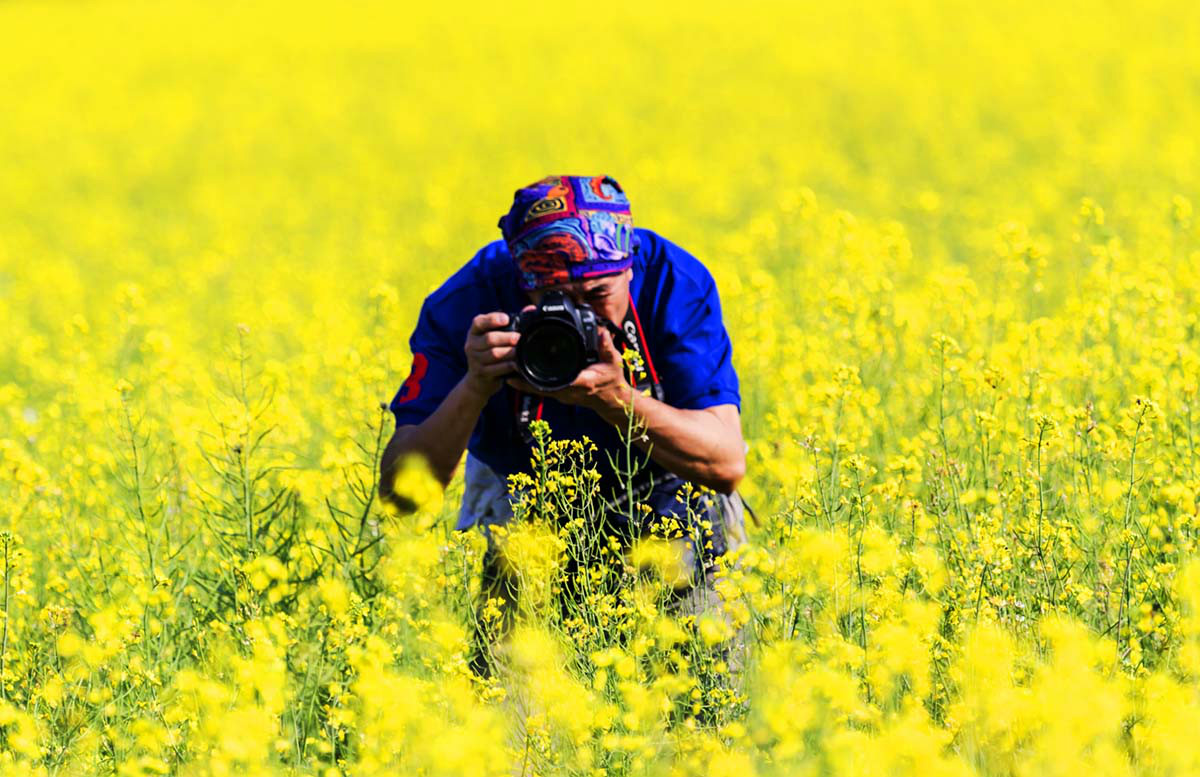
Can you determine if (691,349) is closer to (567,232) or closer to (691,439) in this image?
(691,439)

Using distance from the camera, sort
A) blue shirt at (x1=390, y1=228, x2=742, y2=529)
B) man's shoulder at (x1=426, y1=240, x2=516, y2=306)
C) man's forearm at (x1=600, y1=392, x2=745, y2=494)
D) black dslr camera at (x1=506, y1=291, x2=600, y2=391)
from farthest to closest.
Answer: man's shoulder at (x1=426, y1=240, x2=516, y2=306) < blue shirt at (x1=390, y1=228, x2=742, y2=529) < man's forearm at (x1=600, y1=392, x2=745, y2=494) < black dslr camera at (x1=506, y1=291, x2=600, y2=391)

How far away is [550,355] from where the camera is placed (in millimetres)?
2719

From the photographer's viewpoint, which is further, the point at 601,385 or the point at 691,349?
the point at 691,349

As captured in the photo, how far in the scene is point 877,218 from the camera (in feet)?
33.2

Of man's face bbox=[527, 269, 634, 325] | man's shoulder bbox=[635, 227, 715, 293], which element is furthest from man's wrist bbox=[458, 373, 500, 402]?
→ man's shoulder bbox=[635, 227, 715, 293]

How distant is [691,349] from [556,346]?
44 cm

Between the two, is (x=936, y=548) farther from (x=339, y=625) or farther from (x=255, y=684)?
(x=255, y=684)

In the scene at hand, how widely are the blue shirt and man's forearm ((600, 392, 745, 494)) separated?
0.28ft

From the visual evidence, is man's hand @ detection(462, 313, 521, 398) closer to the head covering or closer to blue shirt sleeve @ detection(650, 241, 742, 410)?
the head covering

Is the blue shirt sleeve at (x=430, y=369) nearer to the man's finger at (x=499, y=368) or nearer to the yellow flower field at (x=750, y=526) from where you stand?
the yellow flower field at (x=750, y=526)

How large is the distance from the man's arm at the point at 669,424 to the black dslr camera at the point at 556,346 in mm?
31

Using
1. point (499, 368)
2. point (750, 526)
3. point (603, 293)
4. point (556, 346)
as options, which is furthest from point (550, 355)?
point (750, 526)

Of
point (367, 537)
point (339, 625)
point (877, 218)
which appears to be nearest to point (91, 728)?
point (339, 625)

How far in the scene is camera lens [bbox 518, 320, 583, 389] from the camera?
2.71 m
